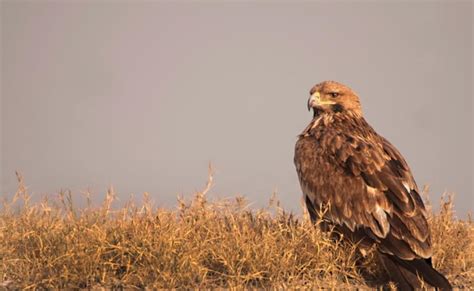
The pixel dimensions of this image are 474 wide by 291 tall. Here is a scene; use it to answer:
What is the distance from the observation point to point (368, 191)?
712cm

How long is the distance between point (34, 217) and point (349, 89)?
15.4ft

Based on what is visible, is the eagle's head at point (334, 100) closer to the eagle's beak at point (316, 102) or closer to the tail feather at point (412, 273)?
the eagle's beak at point (316, 102)

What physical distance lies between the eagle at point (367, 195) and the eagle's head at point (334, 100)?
0.60 feet

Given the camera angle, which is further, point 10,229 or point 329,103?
point 329,103

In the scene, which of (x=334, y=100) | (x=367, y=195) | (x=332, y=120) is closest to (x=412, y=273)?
(x=367, y=195)

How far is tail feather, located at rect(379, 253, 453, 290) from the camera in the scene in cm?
626

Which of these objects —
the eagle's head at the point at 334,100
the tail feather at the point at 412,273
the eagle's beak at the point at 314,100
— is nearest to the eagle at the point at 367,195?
the tail feather at the point at 412,273

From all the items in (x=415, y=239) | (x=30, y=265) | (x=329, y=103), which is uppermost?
(x=329, y=103)

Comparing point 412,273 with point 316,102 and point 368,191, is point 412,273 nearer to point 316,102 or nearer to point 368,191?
point 368,191

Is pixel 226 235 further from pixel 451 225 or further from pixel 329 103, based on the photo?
pixel 451 225

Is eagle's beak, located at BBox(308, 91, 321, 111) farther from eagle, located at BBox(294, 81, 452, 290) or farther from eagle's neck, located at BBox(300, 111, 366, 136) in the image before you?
eagle, located at BBox(294, 81, 452, 290)

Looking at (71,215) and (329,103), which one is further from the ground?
(329,103)

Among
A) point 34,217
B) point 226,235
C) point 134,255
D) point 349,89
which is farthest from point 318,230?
point 34,217

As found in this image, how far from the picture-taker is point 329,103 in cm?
863
